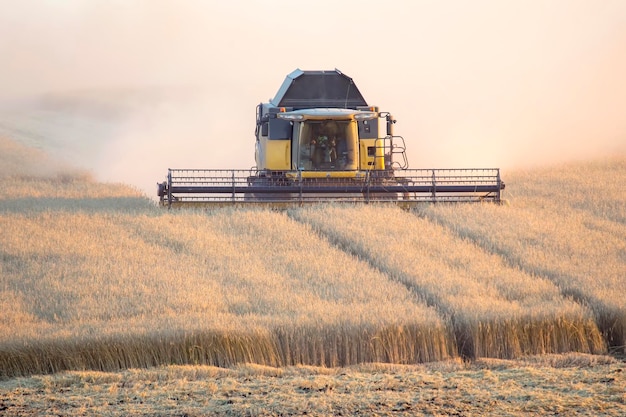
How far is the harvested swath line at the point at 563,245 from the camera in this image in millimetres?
12291

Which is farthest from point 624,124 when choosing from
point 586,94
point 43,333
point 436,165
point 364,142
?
point 43,333

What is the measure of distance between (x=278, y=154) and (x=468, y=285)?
25.8ft

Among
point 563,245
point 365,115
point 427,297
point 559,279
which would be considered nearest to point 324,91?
point 365,115

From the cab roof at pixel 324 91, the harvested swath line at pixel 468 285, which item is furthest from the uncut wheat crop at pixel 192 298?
the cab roof at pixel 324 91

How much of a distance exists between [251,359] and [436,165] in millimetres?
18157

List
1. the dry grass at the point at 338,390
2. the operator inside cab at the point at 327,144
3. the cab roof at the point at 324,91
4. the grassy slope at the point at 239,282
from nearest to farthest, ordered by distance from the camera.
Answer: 1. the dry grass at the point at 338,390
2. the grassy slope at the point at 239,282
3. the operator inside cab at the point at 327,144
4. the cab roof at the point at 324,91

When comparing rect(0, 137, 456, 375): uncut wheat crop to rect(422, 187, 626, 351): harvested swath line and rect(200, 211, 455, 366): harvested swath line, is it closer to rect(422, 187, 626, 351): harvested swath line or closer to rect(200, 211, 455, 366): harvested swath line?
rect(200, 211, 455, 366): harvested swath line

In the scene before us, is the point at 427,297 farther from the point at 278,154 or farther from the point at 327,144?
the point at 278,154

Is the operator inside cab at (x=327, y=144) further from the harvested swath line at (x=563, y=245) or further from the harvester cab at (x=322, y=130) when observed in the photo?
the harvested swath line at (x=563, y=245)

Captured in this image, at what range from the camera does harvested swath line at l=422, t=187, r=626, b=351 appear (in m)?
12.3

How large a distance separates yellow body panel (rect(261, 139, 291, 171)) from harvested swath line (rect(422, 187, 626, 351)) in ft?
10.8

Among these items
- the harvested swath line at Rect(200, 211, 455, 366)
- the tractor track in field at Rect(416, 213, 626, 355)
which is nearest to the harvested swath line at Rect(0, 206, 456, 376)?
the harvested swath line at Rect(200, 211, 455, 366)

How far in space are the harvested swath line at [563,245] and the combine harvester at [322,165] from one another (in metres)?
0.85

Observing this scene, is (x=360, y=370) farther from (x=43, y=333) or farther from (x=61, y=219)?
(x=61, y=219)
